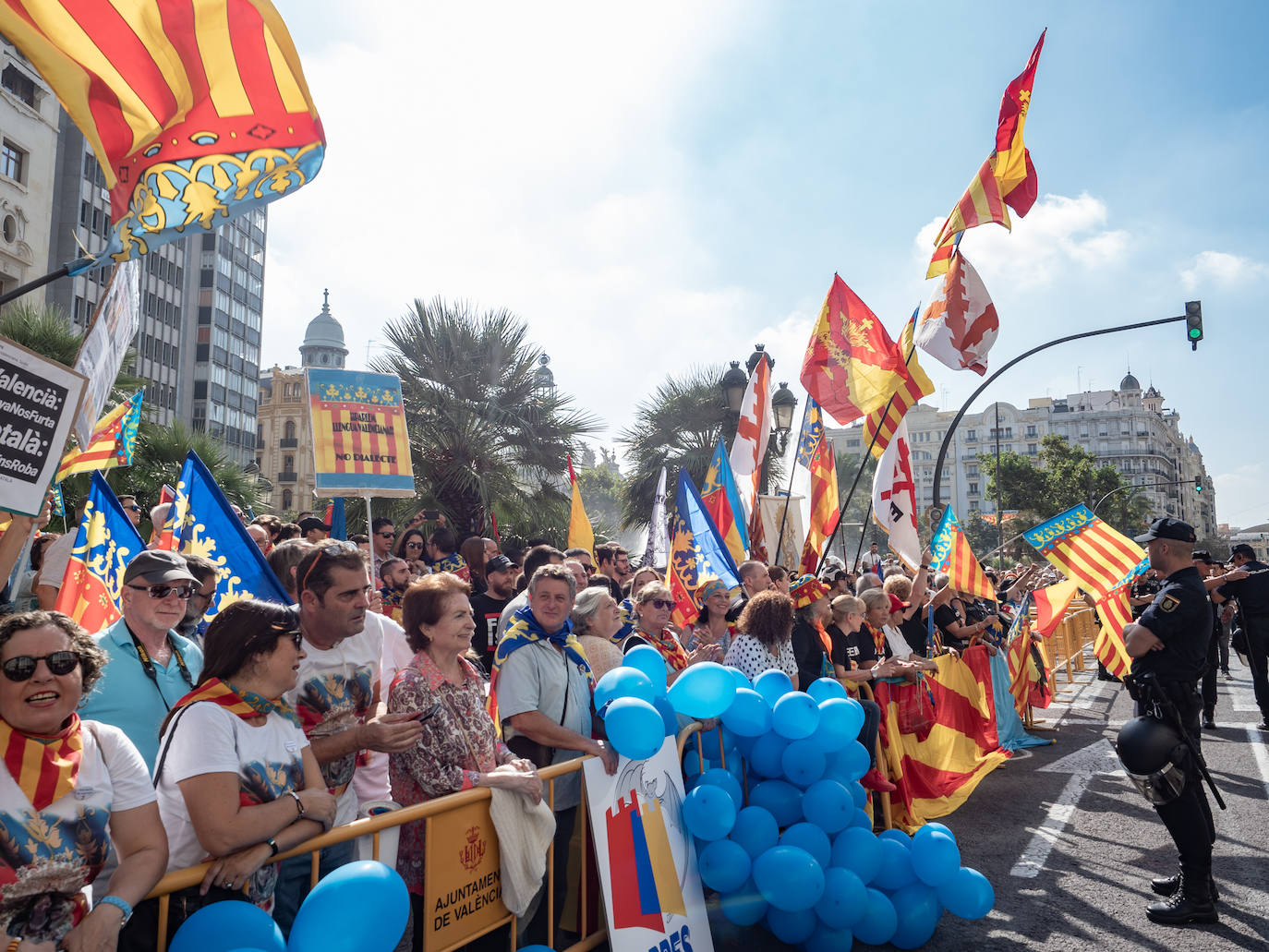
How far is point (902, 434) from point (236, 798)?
856 cm

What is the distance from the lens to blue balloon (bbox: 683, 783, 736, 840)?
3924 mm

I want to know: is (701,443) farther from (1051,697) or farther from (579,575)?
(579,575)

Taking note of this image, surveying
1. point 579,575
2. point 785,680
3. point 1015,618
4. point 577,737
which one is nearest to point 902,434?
point 1015,618

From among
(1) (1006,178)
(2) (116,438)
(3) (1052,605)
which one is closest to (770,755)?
(3) (1052,605)

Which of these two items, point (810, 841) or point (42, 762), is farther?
point (810, 841)

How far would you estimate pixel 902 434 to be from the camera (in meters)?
9.73

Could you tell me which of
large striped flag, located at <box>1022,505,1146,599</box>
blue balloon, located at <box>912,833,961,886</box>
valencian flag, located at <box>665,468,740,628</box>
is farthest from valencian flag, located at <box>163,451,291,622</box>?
large striped flag, located at <box>1022,505,1146,599</box>

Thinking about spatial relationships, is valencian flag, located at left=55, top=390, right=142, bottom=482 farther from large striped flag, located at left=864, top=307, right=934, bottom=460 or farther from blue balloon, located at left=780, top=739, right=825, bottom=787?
large striped flag, located at left=864, top=307, right=934, bottom=460

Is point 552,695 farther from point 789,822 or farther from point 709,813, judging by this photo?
point 789,822

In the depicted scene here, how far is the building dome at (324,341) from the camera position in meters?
86.6

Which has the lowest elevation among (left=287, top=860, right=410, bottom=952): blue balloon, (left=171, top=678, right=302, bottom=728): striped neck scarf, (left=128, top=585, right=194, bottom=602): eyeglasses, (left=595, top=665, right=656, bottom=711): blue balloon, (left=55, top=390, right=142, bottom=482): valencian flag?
(left=287, top=860, right=410, bottom=952): blue balloon

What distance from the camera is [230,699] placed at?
2447 mm

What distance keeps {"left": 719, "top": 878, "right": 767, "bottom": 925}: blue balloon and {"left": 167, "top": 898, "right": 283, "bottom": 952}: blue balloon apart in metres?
2.52

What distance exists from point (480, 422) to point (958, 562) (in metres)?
8.04
